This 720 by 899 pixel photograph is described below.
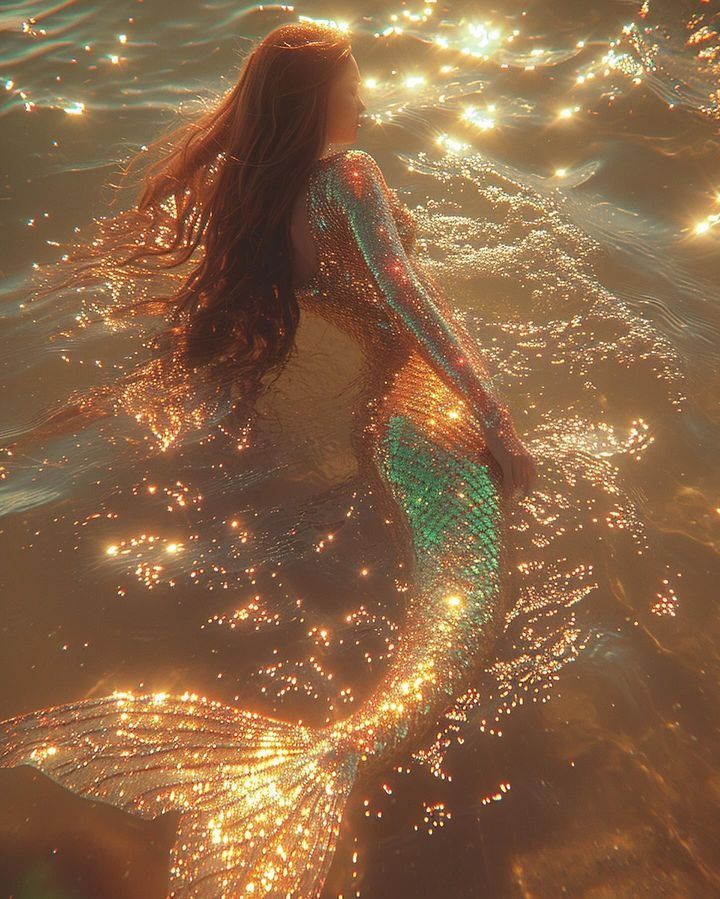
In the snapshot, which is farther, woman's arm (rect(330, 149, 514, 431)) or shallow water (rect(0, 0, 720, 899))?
woman's arm (rect(330, 149, 514, 431))

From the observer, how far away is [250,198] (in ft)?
8.05

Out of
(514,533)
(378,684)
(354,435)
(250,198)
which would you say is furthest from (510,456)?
(250,198)

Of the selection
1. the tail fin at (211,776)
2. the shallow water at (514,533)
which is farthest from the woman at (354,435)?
the shallow water at (514,533)

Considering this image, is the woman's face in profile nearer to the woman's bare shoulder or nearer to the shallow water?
the woman's bare shoulder

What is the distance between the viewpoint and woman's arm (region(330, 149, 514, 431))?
227 cm

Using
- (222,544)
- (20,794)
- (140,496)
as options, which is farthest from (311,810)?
(140,496)

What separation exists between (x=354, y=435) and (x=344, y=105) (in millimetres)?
1121

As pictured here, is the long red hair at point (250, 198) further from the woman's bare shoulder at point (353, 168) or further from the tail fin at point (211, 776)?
the tail fin at point (211, 776)

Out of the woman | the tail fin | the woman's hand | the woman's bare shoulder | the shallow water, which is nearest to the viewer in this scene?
the tail fin

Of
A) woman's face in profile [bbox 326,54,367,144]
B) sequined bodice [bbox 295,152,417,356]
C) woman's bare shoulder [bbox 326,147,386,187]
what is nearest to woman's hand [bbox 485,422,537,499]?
sequined bodice [bbox 295,152,417,356]

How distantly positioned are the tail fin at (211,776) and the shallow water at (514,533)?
15 cm

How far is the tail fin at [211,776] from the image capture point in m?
1.49

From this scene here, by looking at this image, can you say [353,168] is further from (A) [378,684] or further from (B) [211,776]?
(B) [211,776]

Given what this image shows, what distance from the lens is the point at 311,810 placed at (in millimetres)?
1569
